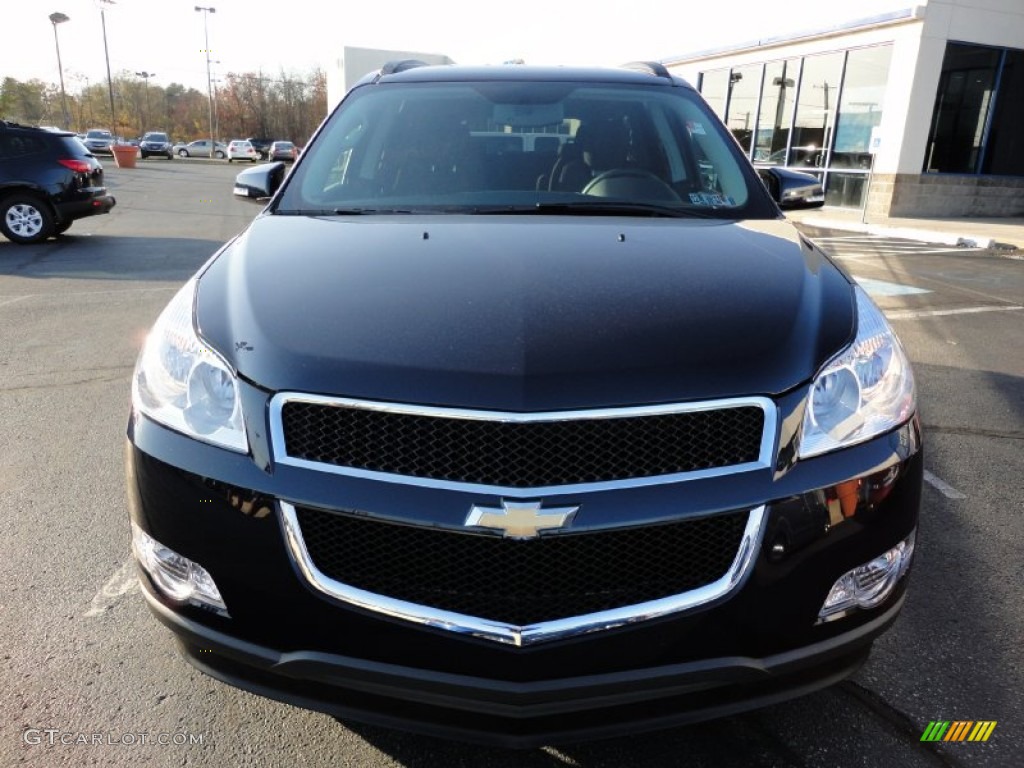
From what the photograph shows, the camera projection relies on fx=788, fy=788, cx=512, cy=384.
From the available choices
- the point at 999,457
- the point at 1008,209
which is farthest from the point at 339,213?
the point at 1008,209

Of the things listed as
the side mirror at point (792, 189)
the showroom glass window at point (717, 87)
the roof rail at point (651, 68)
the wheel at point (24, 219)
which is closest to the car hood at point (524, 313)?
the side mirror at point (792, 189)

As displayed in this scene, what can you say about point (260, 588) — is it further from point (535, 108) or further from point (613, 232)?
point (535, 108)

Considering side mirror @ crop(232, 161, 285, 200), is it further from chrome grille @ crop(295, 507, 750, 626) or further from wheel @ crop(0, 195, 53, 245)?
wheel @ crop(0, 195, 53, 245)

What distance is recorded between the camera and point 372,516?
154 cm

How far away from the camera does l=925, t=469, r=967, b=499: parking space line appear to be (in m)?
3.47

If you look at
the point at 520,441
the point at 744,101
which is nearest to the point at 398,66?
the point at 520,441

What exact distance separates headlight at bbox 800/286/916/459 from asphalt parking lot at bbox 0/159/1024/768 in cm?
85

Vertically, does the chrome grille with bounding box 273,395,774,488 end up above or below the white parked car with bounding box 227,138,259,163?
above

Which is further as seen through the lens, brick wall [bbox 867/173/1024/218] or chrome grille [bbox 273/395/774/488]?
brick wall [bbox 867/173/1024/218]

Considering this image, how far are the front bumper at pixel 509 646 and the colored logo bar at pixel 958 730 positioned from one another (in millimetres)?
610

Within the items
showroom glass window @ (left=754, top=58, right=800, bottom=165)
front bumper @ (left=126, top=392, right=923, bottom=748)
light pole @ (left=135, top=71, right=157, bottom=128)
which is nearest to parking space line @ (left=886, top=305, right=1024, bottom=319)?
front bumper @ (left=126, top=392, right=923, bottom=748)

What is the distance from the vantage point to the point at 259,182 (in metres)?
3.52

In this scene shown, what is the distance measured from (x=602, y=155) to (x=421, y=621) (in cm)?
211

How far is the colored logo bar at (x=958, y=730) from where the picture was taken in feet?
6.75
